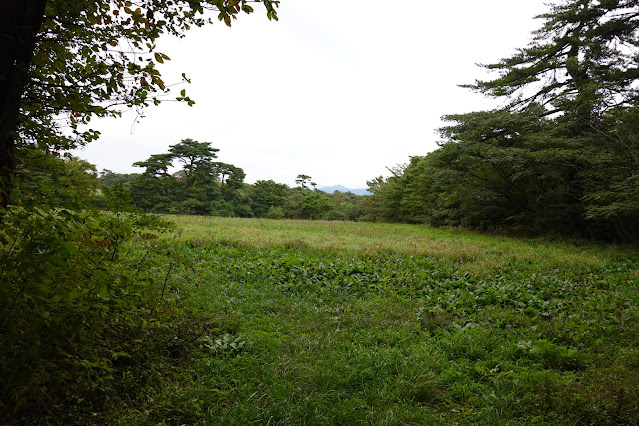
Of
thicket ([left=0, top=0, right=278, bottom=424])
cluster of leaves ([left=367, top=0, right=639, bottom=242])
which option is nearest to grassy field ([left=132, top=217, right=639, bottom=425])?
thicket ([left=0, top=0, right=278, bottom=424])

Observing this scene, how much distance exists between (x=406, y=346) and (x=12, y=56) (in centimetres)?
484

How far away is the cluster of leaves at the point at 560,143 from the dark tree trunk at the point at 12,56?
1404cm

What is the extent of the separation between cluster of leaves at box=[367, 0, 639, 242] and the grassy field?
6.07 meters

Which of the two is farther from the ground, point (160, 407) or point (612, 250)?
point (612, 250)

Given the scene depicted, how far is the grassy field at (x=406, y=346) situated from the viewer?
9.40 feet

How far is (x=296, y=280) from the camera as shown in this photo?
7.27 metres

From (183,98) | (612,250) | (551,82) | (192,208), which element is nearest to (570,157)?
(612,250)

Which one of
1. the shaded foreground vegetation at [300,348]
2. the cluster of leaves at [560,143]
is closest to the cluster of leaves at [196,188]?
the cluster of leaves at [560,143]

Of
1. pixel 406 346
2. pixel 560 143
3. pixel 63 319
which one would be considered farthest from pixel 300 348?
pixel 560 143

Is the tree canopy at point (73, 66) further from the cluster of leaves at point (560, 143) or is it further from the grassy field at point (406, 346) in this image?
the cluster of leaves at point (560, 143)

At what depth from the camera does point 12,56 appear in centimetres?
221

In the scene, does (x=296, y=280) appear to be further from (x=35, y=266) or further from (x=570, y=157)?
(x=570, y=157)

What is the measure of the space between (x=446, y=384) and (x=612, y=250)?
12.5 metres

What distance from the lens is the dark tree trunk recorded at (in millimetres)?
2160
